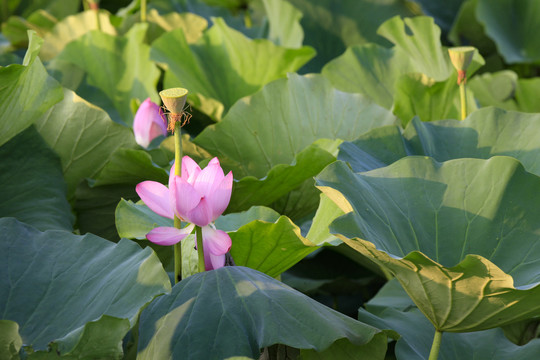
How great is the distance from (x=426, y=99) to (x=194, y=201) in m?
1.00

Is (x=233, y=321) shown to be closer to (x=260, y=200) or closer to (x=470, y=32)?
(x=260, y=200)

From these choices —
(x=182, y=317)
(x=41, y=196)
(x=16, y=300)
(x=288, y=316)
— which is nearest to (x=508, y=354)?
(x=288, y=316)

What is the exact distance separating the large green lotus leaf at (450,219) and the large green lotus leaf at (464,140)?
8.3 inches

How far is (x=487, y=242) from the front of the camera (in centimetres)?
116

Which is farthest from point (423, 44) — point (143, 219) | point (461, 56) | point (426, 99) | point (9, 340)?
point (9, 340)

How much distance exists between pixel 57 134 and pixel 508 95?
147 cm

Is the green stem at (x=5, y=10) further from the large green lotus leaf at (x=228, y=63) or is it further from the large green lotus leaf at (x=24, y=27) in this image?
the large green lotus leaf at (x=228, y=63)

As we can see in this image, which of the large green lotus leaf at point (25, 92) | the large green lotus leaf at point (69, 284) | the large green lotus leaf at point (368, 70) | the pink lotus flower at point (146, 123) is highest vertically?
the large green lotus leaf at point (25, 92)

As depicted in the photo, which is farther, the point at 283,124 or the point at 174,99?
the point at 283,124

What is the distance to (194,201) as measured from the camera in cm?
99

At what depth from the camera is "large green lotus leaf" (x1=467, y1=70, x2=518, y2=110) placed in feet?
7.39

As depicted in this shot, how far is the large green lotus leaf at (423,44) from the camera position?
1.85 meters

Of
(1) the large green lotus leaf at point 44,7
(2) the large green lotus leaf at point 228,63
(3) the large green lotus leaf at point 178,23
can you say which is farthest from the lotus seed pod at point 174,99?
(1) the large green lotus leaf at point 44,7

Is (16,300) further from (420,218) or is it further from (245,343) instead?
(420,218)
